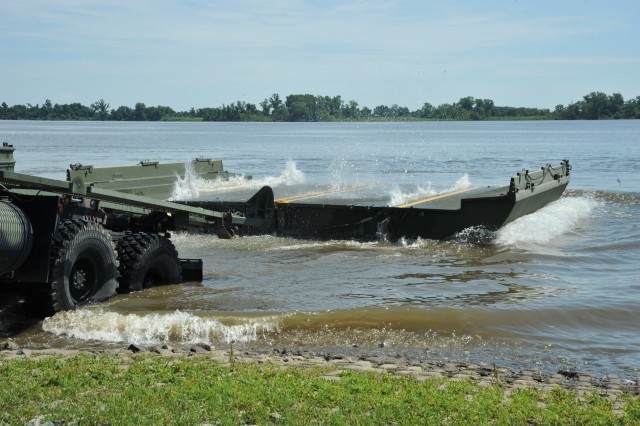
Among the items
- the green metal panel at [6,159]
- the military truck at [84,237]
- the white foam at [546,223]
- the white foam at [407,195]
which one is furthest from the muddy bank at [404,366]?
the white foam at [407,195]

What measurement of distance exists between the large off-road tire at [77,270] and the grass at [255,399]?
2.70m

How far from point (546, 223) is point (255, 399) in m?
13.0

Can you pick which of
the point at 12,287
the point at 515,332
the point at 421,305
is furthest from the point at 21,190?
the point at 515,332

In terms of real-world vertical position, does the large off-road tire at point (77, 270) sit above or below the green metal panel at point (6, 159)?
below

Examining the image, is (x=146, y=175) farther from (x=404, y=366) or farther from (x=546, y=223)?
(x=404, y=366)

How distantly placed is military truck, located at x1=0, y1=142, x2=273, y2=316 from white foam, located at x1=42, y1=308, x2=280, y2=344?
0.29 metres

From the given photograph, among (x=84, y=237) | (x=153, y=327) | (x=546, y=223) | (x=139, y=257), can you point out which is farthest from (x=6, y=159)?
(x=546, y=223)

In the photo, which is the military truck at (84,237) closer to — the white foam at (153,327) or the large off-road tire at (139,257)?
the large off-road tire at (139,257)

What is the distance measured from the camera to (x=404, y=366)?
766 centimetres

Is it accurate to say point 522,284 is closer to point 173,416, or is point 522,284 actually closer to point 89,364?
point 89,364

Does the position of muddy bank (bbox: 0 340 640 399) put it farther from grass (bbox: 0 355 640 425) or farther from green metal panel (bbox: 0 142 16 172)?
green metal panel (bbox: 0 142 16 172)

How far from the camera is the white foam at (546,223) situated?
51.8 ft

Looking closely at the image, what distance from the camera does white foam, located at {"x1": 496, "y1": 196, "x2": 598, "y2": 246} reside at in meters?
15.8

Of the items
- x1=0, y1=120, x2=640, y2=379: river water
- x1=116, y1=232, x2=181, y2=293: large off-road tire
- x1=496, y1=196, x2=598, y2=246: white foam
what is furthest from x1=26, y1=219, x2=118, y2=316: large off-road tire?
x1=496, y1=196, x2=598, y2=246: white foam
